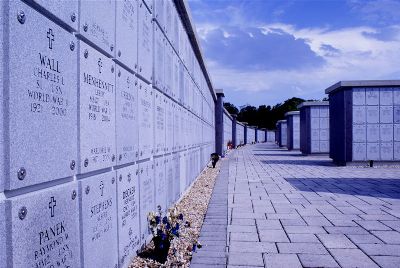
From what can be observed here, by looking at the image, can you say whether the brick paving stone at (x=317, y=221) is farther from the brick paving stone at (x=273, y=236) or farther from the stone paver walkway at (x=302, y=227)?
the brick paving stone at (x=273, y=236)

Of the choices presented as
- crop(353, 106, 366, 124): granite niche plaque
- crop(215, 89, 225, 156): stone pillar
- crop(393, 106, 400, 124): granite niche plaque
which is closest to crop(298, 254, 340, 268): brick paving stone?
Answer: crop(353, 106, 366, 124): granite niche plaque

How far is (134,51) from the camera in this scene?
11.9 feet

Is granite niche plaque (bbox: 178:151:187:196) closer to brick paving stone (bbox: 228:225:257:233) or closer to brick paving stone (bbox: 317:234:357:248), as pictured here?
brick paving stone (bbox: 228:225:257:233)

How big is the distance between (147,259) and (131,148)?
108cm

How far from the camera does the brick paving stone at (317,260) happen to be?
3.73 meters

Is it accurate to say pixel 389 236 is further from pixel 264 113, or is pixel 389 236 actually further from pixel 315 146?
pixel 264 113

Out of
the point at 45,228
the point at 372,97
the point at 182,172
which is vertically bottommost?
the point at 182,172

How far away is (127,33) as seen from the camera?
3338mm

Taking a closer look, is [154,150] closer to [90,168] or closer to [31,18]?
[90,168]

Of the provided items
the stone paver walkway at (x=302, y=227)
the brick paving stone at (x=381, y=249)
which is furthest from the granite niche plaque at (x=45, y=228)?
the brick paving stone at (x=381, y=249)

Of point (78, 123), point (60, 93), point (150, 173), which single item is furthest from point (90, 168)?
point (150, 173)

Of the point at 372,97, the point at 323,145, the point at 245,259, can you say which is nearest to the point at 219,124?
the point at 323,145

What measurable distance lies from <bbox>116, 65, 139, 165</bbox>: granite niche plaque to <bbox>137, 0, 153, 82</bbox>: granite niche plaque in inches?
12.7

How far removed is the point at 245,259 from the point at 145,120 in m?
1.75
